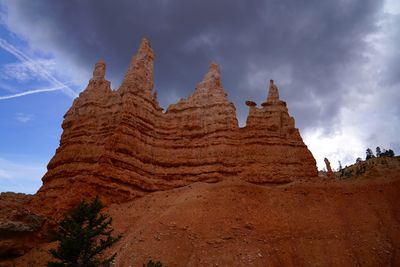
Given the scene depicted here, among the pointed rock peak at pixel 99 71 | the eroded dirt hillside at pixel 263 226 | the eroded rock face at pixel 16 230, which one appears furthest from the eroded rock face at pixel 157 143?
the eroded rock face at pixel 16 230

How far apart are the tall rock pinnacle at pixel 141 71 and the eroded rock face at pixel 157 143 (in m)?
0.20

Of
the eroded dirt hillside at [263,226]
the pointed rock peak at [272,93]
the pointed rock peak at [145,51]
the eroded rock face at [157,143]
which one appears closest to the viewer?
the eroded dirt hillside at [263,226]

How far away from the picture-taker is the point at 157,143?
2087 inches

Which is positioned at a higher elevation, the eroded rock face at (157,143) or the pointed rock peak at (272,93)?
the pointed rock peak at (272,93)

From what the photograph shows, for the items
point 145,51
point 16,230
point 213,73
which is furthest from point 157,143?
point 16,230

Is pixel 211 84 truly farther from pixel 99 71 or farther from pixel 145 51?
pixel 99 71

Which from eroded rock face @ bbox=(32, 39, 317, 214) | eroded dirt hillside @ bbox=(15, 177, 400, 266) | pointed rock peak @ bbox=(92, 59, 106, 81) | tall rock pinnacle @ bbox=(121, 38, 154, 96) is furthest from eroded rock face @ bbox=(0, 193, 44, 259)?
pointed rock peak @ bbox=(92, 59, 106, 81)

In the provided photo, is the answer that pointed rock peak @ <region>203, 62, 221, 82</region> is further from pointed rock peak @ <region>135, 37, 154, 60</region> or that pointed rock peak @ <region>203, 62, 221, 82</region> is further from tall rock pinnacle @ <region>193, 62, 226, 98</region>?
pointed rock peak @ <region>135, 37, 154, 60</region>

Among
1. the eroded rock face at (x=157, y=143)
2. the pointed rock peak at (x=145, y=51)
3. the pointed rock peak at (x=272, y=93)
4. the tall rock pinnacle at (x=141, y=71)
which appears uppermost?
the pointed rock peak at (x=145, y=51)

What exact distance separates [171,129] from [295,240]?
94.1ft

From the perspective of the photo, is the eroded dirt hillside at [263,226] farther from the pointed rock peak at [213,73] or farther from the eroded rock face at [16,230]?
the pointed rock peak at [213,73]

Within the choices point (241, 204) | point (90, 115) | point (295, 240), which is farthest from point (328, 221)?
point (90, 115)

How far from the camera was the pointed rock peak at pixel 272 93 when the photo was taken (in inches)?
2253

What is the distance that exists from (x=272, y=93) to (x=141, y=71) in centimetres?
2336
